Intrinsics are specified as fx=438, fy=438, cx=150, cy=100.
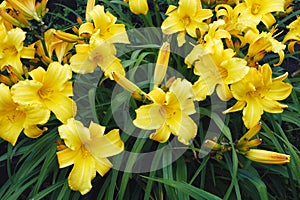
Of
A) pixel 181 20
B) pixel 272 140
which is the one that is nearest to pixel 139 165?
pixel 272 140

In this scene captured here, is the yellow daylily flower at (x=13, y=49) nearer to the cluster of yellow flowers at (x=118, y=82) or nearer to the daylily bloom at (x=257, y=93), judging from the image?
the cluster of yellow flowers at (x=118, y=82)

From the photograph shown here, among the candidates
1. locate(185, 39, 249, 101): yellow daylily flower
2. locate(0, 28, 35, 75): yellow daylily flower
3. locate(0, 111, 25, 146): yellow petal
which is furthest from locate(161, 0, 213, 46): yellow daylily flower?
locate(0, 111, 25, 146): yellow petal

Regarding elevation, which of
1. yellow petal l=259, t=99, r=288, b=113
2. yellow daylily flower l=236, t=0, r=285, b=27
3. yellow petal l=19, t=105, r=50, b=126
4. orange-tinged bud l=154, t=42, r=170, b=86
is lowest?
yellow petal l=259, t=99, r=288, b=113

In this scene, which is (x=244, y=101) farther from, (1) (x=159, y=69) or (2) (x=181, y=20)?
(2) (x=181, y=20)

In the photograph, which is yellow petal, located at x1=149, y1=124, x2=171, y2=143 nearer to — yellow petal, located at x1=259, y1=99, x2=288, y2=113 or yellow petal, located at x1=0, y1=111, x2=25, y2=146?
yellow petal, located at x1=259, y1=99, x2=288, y2=113

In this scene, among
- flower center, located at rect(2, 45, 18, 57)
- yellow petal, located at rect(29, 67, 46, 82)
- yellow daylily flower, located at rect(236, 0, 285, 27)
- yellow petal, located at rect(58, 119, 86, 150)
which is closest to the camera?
yellow petal, located at rect(58, 119, 86, 150)

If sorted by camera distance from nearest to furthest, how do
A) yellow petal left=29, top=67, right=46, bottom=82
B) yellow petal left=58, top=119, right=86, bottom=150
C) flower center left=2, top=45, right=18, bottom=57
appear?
yellow petal left=58, top=119, right=86, bottom=150 → yellow petal left=29, top=67, right=46, bottom=82 → flower center left=2, top=45, right=18, bottom=57

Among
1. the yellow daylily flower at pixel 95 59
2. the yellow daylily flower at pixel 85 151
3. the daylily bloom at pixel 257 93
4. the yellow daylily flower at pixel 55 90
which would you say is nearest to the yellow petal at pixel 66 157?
the yellow daylily flower at pixel 85 151
